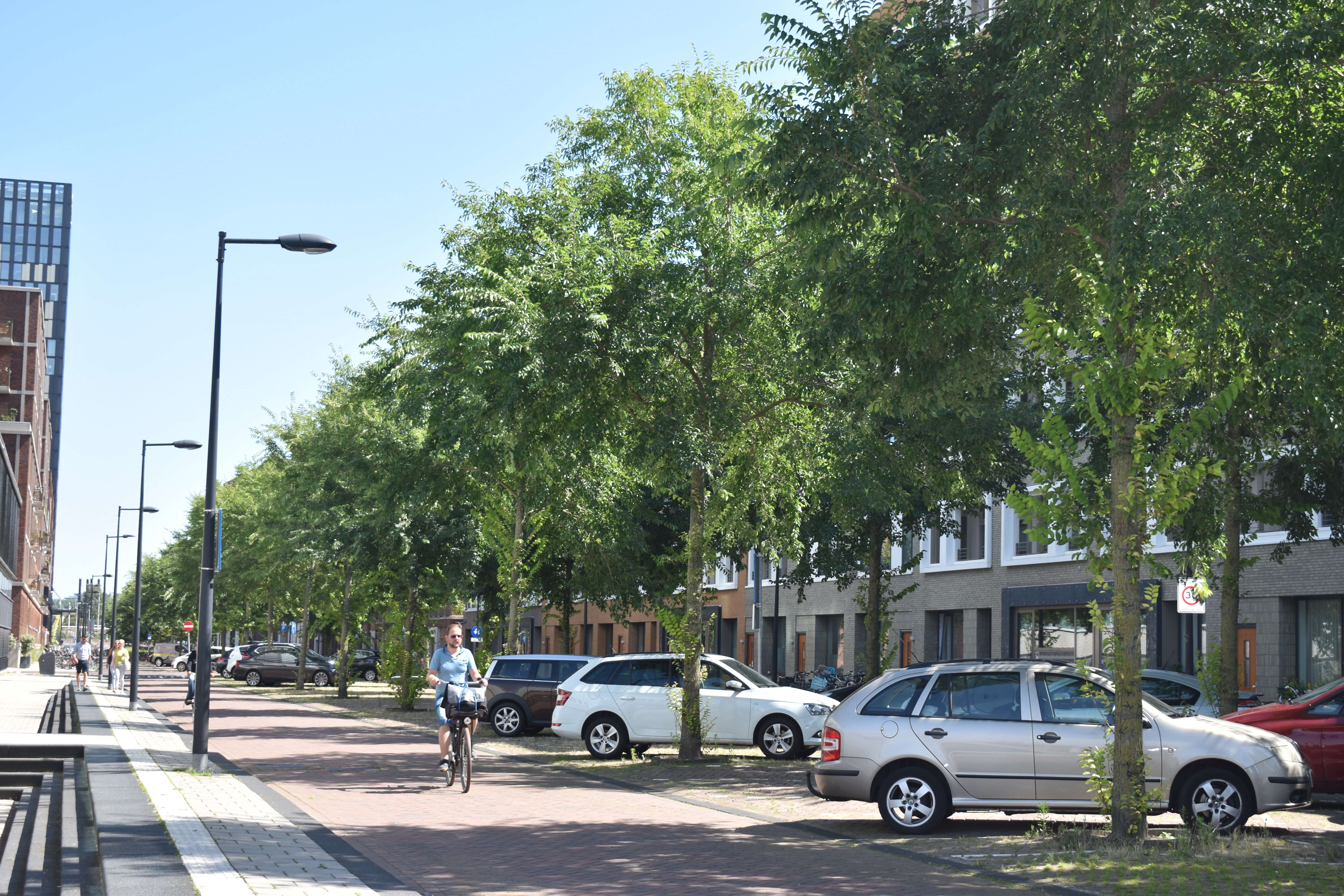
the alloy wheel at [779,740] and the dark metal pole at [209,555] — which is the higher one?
the dark metal pole at [209,555]

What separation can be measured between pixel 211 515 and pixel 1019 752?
34.4ft

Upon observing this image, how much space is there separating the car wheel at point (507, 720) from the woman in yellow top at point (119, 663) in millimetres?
22139

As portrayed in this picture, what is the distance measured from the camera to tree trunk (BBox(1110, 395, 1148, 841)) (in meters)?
11.7

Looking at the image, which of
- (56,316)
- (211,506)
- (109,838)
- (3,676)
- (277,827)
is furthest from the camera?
(56,316)

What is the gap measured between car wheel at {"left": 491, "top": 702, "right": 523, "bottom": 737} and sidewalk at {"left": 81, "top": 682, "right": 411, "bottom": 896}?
8.64m

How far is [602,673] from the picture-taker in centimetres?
2272

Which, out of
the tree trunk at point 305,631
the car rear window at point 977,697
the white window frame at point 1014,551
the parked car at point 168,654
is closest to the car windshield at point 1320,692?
the car rear window at point 977,697

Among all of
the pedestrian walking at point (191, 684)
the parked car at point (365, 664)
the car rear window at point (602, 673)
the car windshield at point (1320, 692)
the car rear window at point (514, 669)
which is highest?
the car windshield at point (1320, 692)

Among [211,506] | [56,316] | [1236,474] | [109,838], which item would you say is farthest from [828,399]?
[56,316]

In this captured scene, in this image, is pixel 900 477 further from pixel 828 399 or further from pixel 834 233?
pixel 834 233

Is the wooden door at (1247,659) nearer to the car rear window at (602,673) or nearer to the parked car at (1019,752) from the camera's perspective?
the car rear window at (602,673)

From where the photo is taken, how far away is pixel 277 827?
1230 cm

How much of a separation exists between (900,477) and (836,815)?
9.56 meters

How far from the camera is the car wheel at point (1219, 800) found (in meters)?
12.3
